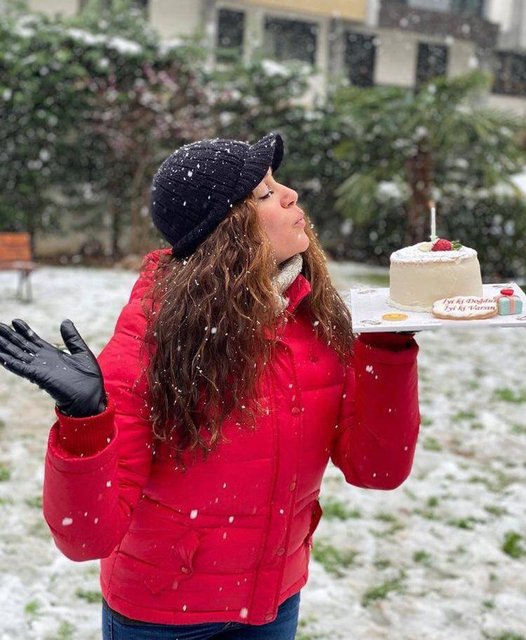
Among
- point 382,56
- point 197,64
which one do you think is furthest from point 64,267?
point 382,56

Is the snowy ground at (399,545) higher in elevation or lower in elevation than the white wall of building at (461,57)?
lower

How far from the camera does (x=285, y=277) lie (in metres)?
1.63

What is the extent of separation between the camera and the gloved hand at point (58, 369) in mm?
1291

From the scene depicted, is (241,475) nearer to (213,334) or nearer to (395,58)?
(213,334)

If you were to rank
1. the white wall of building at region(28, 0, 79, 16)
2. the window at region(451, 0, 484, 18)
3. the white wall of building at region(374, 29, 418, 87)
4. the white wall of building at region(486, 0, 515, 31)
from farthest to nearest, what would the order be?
the white wall of building at region(486, 0, 515, 31) < the window at region(451, 0, 484, 18) < the white wall of building at region(374, 29, 418, 87) < the white wall of building at region(28, 0, 79, 16)

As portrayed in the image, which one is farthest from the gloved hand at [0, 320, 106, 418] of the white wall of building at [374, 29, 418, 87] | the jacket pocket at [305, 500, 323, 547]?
the white wall of building at [374, 29, 418, 87]

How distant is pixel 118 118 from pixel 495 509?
35.2 ft

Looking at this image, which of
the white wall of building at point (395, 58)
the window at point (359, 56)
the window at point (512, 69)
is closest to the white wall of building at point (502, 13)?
the window at point (512, 69)

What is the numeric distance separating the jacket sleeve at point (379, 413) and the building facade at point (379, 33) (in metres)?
21.9

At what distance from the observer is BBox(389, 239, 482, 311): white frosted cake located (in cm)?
178

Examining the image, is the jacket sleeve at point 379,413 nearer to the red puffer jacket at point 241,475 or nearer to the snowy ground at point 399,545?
the red puffer jacket at point 241,475

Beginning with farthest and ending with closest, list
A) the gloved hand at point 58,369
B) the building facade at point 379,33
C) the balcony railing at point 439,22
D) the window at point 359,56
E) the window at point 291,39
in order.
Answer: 1. the window at point 359,56
2. the balcony railing at point 439,22
3. the window at point 291,39
4. the building facade at point 379,33
5. the gloved hand at point 58,369

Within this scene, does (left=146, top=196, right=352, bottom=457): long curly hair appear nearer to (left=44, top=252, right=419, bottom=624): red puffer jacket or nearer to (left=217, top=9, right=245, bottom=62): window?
(left=44, top=252, right=419, bottom=624): red puffer jacket

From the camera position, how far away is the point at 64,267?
13.4m
